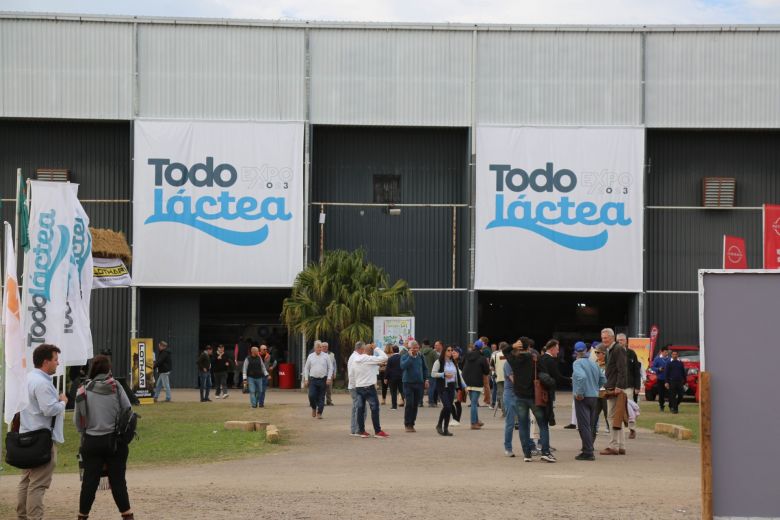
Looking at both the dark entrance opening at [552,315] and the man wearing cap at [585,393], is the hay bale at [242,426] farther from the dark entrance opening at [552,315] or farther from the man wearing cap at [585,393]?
the dark entrance opening at [552,315]

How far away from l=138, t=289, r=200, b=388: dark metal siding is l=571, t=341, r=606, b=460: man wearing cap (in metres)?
28.4

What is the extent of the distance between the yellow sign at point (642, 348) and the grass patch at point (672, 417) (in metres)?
4.00

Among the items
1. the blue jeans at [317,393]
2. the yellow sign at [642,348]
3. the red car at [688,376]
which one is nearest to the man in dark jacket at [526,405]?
the blue jeans at [317,393]

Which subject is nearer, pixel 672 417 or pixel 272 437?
pixel 272 437

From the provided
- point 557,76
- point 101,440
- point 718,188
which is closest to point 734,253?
point 718,188

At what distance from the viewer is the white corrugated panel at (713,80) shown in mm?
44656

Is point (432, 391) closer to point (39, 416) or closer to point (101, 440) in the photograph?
point (101, 440)

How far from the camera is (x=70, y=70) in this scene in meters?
43.8

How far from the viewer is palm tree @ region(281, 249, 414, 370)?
40.8 meters

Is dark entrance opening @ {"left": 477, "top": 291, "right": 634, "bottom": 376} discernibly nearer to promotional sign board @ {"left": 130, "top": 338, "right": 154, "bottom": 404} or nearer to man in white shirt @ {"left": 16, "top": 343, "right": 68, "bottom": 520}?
promotional sign board @ {"left": 130, "top": 338, "right": 154, "bottom": 404}

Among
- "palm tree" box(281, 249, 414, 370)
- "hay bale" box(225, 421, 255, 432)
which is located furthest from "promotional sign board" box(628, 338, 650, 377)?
"hay bale" box(225, 421, 255, 432)

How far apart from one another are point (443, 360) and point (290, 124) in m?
21.3

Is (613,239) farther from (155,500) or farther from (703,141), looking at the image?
(155,500)

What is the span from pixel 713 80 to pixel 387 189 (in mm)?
12519
